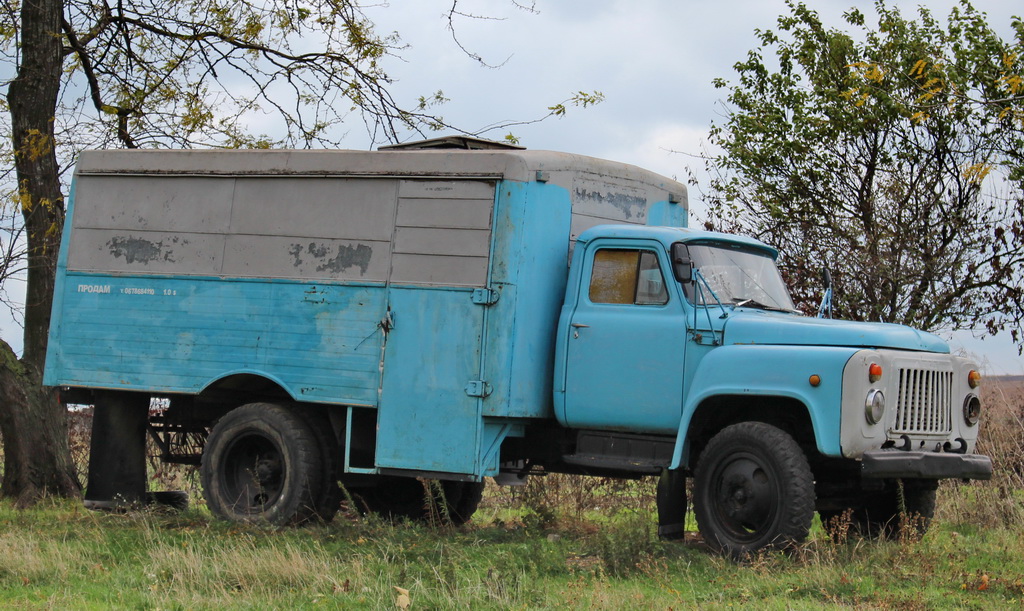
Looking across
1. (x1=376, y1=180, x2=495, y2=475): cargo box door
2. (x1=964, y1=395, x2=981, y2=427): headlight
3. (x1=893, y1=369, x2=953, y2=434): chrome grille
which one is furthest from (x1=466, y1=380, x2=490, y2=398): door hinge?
(x1=964, y1=395, x2=981, y2=427): headlight

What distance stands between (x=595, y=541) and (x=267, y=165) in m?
4.07

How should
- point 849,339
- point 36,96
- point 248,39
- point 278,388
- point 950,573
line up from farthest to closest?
point 248,39 → point 36,96 → point 278,388 → point 849,339 → point 950,573

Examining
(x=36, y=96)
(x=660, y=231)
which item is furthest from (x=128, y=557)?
(x=36, y=96)

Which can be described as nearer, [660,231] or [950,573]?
[950,573]

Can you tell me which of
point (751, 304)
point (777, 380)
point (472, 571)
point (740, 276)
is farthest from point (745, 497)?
point (472, 571)

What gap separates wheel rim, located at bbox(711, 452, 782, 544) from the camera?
817 centimetres

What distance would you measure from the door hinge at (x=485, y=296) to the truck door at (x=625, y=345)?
1.97 feet

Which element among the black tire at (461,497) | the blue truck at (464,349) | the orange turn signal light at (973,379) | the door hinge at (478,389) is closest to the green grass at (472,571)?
the blue truck at (464,349)

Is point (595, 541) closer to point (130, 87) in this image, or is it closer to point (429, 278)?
point (429, 278)

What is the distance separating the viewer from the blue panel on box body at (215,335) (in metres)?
9.72

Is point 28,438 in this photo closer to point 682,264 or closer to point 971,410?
point 682,264

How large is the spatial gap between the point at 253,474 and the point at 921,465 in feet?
Result: 17.5

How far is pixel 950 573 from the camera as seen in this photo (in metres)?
7.47

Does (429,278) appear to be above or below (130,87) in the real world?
below
